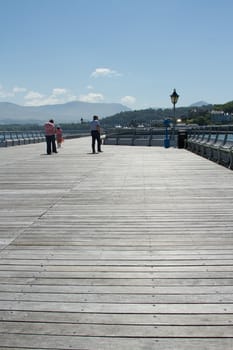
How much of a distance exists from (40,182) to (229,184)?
15.4 ft

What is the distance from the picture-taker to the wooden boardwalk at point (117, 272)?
3104 millimetres

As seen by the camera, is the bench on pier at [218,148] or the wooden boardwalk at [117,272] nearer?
the wooden boardwalk at [117,272]

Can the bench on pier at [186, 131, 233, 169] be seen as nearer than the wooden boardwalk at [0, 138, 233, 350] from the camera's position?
No

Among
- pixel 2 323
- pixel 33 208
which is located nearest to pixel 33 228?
pixel 33 208

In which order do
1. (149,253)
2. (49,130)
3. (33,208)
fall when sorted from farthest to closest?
(49,130) → (33,208) → (149,253)

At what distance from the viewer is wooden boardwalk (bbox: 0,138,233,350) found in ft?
10.2

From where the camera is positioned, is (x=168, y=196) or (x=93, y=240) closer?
(x=93, y=240)

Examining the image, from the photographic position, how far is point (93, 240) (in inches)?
214

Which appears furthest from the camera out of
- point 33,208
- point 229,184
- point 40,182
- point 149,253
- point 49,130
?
point 49,130

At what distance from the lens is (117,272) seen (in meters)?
4.30

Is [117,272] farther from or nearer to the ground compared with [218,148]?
nearer to the ground

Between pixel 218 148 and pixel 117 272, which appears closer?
pixel 117 272

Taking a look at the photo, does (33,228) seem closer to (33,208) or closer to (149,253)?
(33,208)

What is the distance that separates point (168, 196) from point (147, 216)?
1.90m
